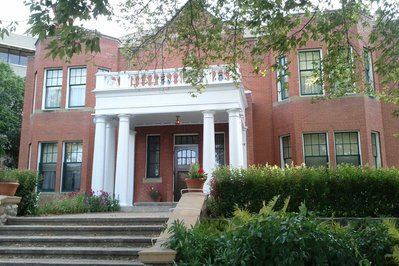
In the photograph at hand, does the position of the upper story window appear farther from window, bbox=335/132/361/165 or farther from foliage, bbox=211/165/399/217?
foliage, bbox=211/165/399/217

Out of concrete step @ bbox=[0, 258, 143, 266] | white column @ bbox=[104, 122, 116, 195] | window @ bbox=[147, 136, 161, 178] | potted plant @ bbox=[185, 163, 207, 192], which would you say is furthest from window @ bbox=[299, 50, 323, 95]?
concrete step @ bbox=[0, 258, 143, 266]

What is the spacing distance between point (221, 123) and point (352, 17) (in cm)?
952

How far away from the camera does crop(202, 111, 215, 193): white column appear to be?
1426 cm

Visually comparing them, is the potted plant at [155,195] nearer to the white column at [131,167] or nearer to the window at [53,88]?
the white column at [131,167]

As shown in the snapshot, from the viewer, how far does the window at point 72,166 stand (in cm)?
1942

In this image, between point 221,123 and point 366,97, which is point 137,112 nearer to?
point 221,123

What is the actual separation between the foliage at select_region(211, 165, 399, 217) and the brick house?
432cm

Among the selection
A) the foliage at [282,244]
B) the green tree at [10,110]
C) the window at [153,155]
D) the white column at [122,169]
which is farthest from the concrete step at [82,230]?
the green tree at [10,110]

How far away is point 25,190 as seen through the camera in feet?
37.3

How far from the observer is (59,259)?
7898mm

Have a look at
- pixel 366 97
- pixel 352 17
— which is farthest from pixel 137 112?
pixel 366 97

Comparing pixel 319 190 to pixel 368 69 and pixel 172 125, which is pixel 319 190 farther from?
pixel 172 125

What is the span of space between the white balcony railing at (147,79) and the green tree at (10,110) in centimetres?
1140

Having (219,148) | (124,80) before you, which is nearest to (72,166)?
(124,80)
